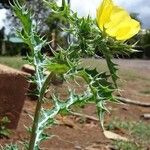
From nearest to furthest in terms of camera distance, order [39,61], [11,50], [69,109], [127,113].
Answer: [39,61]
[69,109]
[127,113]
[11,50]

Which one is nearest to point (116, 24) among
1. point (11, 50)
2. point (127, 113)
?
point (127, 113)

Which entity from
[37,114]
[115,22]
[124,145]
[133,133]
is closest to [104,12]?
[115,22]

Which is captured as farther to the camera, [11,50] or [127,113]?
[11,50]

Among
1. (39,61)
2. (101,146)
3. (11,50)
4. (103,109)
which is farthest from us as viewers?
(11,50)

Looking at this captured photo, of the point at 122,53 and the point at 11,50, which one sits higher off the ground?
the point at 122,53

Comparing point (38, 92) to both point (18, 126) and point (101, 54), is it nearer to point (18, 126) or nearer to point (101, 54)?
point (101, 54)

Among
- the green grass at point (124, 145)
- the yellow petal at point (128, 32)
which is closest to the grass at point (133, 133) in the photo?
the green grass at point (124, 145)
